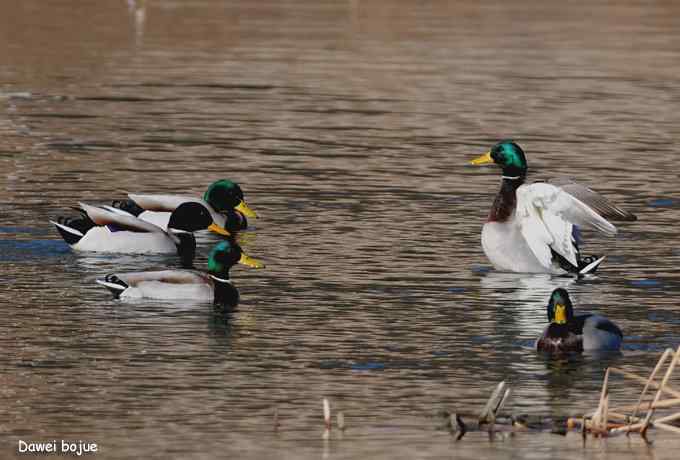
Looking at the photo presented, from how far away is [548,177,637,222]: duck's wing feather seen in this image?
1702 centimetres

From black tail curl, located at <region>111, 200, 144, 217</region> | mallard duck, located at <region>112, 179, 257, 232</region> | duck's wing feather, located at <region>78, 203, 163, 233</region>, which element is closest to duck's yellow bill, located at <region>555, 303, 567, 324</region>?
duck's wing feather, located at <region>78, 203, 163, 233</region>

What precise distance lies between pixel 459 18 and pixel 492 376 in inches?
1368

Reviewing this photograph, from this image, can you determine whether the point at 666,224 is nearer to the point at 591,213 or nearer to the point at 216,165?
the point at 591,213

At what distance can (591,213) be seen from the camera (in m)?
17.0

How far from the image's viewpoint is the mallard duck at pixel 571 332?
1377cm

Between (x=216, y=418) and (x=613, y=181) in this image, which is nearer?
(x=216, y=418)

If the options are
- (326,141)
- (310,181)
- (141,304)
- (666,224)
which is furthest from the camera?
(326,141)

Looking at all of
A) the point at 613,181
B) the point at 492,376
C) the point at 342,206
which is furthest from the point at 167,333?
the point at 613,181

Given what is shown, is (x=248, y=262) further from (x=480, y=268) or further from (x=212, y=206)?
(x=212, y=206)

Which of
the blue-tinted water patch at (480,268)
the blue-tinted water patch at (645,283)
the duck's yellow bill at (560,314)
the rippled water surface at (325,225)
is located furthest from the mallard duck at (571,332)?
the blue-tinted water patch at (480,268)

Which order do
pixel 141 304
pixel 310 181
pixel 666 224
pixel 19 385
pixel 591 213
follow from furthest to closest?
pixel 310 181
pixel 666 224
pixel 591 213
pixel 141 304
pixel 19 385

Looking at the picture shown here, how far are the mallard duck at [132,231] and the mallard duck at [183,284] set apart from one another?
2416 millimetres

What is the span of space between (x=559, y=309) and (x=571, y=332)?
19 centimetres

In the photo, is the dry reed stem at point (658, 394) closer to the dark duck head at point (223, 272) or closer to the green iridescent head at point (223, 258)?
the dark duck head at point (223, 272)
